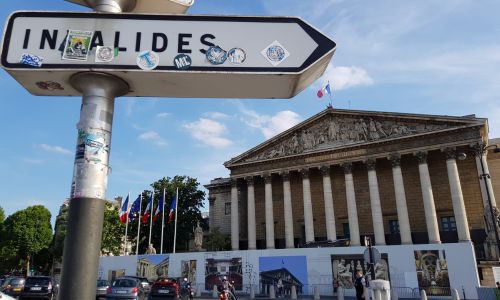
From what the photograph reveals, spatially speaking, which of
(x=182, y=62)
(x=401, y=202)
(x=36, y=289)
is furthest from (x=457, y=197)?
(x=182, y=62)

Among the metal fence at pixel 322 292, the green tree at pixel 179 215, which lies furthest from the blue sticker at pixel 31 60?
the green tree at pixel 179 215

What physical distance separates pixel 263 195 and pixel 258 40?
44198 millimetres

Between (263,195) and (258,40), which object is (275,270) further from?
(258,40)

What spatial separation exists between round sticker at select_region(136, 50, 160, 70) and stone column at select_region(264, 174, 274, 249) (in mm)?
39335

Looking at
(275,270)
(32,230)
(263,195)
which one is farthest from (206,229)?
(275,270)

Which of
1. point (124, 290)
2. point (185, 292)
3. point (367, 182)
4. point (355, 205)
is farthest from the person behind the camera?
point (367, 182)

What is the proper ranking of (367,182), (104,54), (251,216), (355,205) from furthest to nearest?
(251,216), (367,182), (355,205), (104,54)

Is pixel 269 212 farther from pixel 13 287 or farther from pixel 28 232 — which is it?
pixel 28 232

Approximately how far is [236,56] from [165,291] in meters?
17.7

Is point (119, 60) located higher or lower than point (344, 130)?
lower

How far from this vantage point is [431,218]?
34.3m

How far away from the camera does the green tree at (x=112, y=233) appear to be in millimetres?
50438

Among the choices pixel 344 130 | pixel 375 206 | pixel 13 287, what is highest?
pixel 344 130

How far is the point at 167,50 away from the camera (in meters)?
3.56
